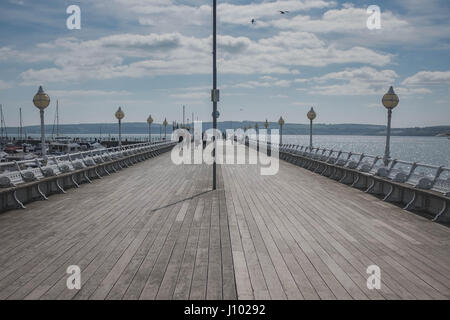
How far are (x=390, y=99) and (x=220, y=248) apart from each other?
10.6 m

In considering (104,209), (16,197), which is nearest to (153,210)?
(104,209)

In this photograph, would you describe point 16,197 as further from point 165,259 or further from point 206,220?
point 165,259

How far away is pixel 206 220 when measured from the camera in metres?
8.66

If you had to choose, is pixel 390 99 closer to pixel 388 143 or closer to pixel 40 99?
pixel 388 143

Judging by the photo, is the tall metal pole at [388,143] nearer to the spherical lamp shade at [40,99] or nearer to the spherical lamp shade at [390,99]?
the spherical lamp shade at [390,99]

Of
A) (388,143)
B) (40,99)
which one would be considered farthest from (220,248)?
(40,99)

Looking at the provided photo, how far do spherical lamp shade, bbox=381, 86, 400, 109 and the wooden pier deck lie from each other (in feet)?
14.9

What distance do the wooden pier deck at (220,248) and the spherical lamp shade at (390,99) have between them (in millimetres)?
4545

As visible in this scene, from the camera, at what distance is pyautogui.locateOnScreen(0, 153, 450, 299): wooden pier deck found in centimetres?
485

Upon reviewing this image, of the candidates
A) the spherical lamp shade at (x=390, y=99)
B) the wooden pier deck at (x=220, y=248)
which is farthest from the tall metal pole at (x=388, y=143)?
the wooden pier deck at (x=220, y=248)

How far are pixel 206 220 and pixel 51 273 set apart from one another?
3.85 metres

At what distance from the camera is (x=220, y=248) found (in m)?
6.51

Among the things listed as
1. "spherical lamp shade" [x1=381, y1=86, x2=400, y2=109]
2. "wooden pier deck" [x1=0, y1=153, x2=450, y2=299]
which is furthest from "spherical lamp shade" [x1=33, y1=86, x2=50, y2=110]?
"spherical lamp shade" [x1=381, y1=86, x2=400, y2=109]

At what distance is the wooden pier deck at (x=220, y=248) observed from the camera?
4.85 meters
